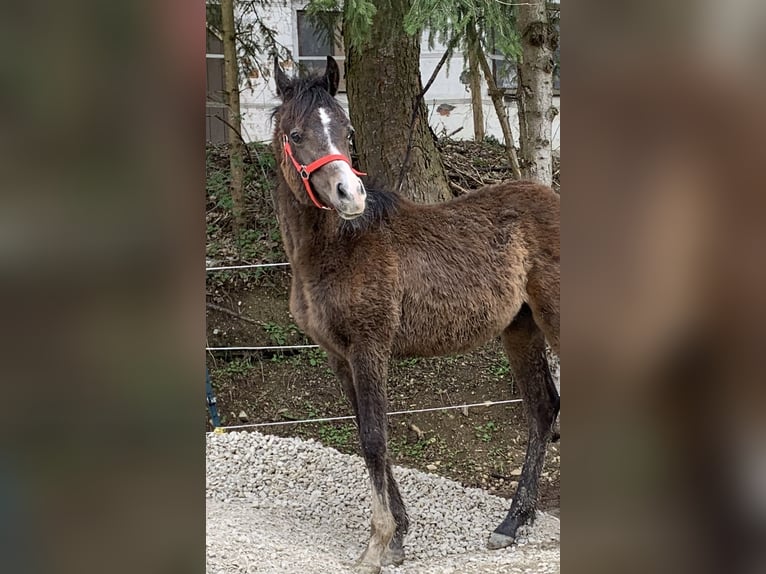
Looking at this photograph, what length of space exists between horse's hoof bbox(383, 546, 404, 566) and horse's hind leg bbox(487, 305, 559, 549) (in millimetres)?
580

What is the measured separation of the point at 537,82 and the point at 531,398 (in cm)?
199

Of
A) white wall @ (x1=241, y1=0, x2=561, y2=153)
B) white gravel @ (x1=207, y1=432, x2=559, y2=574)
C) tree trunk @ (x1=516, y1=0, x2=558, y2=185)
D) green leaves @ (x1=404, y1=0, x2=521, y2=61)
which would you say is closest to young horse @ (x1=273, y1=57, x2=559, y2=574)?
white gravel @ (x1=207, y1=432, x2=559, y2=574)

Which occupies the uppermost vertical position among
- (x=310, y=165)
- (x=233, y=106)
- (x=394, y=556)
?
(x=233, y=106)

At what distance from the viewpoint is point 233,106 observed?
5523 millimetres

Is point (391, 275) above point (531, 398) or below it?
above

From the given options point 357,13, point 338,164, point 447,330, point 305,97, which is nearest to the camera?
point 338,164

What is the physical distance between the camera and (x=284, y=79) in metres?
3.04

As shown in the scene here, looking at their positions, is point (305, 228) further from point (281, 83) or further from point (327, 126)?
point (281, 83)

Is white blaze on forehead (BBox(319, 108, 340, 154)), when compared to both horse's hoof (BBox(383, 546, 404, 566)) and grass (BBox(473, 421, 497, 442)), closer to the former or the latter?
horse's hoof (BBox(383, 546, 404, 566))

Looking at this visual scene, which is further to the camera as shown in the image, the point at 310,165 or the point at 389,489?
the point at 389,489

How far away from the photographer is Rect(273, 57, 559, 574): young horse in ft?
9.61

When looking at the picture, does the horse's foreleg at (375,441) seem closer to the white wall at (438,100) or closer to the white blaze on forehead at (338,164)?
the white blaze on forehead at (338,164)

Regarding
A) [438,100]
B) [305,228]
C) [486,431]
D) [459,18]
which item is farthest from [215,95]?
[305,228]
